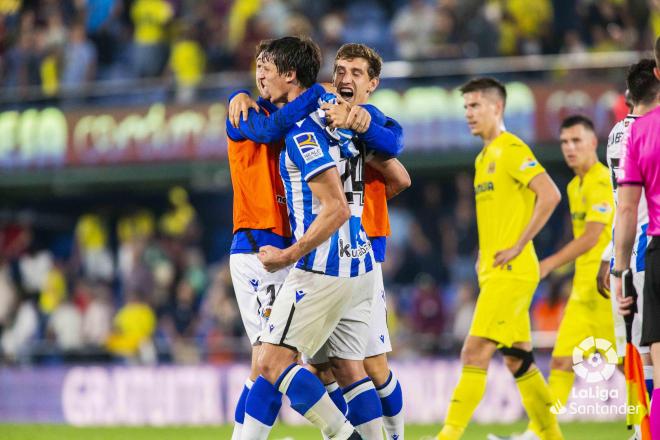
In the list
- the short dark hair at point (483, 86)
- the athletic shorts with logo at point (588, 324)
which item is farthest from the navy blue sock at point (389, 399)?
the short dark hair at point (483, 86)

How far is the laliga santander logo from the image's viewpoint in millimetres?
8359

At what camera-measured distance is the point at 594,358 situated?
8.60 meters

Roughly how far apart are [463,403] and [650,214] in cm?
249

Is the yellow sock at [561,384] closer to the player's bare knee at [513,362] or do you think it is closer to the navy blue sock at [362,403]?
the player's bare knee at [513,362]

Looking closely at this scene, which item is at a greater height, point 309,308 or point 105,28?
point 105,28

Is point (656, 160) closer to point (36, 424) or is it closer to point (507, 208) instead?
point (507, 208)

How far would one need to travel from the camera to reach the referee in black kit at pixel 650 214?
17.6ft

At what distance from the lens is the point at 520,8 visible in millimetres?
15938

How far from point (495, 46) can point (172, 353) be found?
6.12 m

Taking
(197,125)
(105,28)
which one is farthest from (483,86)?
(105,28)

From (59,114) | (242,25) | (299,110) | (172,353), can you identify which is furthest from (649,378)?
(59,114)

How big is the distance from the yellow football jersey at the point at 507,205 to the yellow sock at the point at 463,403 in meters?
0.69

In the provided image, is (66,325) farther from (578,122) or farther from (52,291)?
(578,122)

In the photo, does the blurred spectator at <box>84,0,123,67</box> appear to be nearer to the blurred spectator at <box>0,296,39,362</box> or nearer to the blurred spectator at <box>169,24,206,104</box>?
the blurred spectator at <box>169,24,206,104</box>
